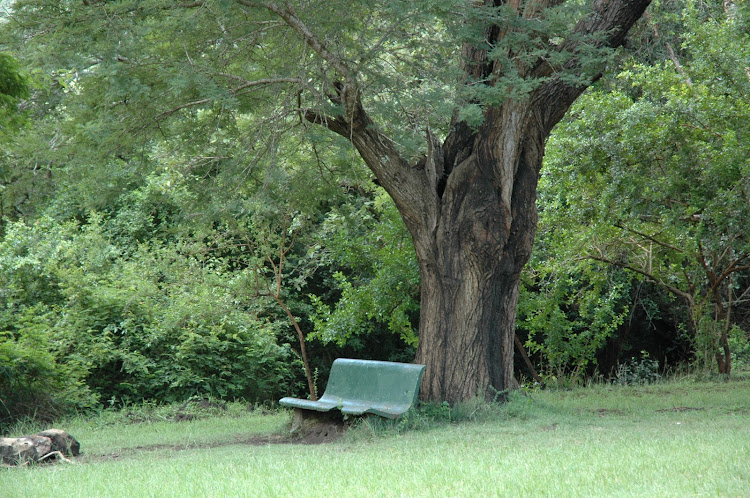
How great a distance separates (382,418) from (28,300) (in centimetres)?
857

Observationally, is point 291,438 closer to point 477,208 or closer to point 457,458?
point 457,458

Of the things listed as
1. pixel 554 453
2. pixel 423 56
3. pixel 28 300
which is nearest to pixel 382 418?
pixel 554 453

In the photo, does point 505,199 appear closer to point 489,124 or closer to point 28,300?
point 489,124

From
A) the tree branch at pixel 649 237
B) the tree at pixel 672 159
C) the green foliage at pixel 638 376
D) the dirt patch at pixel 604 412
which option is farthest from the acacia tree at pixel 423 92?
the green foliage at pixel 638 376

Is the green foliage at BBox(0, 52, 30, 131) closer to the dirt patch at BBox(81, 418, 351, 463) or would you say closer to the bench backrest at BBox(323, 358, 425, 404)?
the dirt patch at BBox(81, 418, 351, 463)

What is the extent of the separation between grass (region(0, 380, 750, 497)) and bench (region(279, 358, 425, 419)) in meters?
0.25

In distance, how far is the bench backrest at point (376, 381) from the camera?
28.7 feet

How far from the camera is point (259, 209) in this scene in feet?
36.5

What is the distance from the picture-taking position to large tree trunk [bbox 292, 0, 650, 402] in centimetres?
950

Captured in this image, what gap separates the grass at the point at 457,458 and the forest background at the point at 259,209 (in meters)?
3.16

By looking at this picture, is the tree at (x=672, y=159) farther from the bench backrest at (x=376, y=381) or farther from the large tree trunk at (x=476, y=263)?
the bench backrest at (x=376, y=381)

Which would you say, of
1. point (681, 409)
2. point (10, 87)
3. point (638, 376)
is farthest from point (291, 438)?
point (638, 376)

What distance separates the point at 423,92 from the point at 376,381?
355 cm

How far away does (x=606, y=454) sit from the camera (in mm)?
6031
